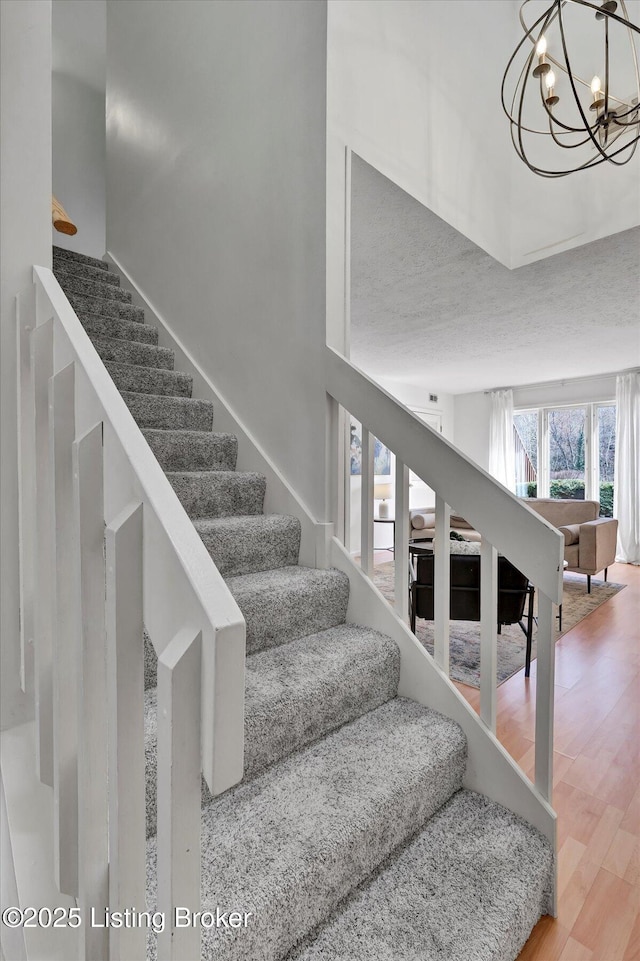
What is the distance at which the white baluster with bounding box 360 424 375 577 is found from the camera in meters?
1.73

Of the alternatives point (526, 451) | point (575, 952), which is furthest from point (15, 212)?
point (526, 451)

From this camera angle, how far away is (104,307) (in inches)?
112

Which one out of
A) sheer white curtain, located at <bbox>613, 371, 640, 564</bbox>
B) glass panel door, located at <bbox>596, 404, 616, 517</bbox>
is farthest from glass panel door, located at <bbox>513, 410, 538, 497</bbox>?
sheer white curtain, located at <bbox>613, 371, 640, 564</bbox>

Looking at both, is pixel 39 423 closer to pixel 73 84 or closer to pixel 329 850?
pixel 329 850

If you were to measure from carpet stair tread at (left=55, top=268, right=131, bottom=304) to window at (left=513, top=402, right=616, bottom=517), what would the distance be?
20.1 feet

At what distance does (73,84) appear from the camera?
4.59m

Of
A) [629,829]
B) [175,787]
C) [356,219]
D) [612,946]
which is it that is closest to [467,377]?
[356,219]

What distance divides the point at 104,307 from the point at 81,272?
1.64 feet

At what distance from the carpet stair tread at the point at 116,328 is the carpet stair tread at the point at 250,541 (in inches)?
57.3

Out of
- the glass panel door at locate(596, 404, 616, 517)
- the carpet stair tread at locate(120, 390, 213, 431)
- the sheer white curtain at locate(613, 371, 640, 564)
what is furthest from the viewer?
the glass panel door at locate(596, 404, 616, 517)

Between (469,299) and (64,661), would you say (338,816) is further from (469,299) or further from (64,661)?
(469,299)

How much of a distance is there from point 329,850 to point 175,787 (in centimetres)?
71

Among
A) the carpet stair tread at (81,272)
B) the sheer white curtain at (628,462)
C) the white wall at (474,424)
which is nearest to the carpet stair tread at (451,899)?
the carpet stair tread at (81,272)

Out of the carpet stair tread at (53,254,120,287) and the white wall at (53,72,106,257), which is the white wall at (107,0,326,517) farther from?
the white wall at (53,72,106,257)
